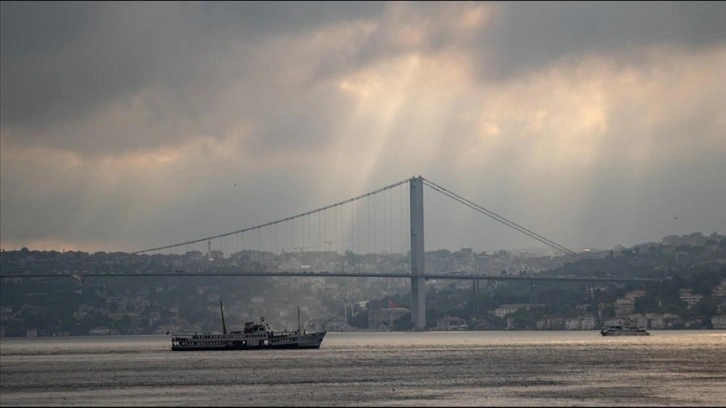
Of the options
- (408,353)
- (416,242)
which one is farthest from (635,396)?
(416,242)

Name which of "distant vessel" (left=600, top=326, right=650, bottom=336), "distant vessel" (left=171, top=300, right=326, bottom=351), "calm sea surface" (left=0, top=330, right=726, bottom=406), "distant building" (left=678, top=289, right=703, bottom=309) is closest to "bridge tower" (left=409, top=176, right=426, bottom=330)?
"distant vessel" (left=600, top=326, right=650, bottom=336)

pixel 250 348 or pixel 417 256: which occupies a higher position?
pixel 417 256

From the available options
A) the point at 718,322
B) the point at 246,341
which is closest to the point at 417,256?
the point at 246,341

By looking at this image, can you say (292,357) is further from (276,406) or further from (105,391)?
(276,406)

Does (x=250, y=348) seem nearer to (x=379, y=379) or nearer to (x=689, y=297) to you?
(x=379, y=379)

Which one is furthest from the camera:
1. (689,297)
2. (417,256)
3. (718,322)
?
(689,297)

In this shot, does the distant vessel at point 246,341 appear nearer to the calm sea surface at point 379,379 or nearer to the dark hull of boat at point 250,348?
the dark hull of boat at point 250,348

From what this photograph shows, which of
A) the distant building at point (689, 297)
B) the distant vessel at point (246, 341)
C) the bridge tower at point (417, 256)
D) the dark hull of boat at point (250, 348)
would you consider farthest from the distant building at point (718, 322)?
the dark hull of boat at point (250, 348)
